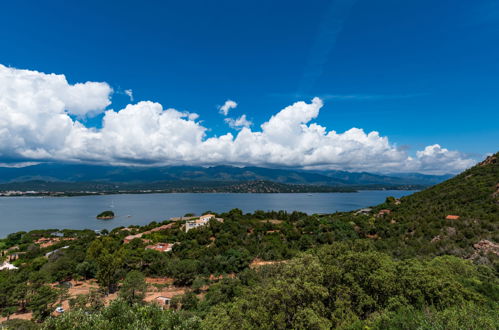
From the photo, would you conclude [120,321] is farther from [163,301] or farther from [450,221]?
[450,221]

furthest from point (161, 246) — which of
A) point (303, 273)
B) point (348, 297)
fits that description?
point (348, 297)

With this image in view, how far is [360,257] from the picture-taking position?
51.2 ft

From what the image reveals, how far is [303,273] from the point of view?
47.3 ft

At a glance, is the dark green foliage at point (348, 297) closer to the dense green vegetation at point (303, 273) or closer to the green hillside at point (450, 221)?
the dense green vegetation at point (303, 273)

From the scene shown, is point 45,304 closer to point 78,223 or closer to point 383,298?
point 383,298

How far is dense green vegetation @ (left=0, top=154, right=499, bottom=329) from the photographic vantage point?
11.3 metres

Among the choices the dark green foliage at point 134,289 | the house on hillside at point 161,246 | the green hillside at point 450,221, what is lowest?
the house on hillside at point 161,246

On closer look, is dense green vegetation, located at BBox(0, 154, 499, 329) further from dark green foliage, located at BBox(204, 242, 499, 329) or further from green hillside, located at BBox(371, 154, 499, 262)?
green hillside, located at BBox(371, 154, 499, 262)

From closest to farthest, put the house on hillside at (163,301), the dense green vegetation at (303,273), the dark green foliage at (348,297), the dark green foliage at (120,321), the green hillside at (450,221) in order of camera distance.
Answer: the dark green foliage at (120,321)
the dense green vegetation at (303,273)
the dark green foliage at (348,297)
the house on hillside at (163,301)
the green hillside at (450,221)

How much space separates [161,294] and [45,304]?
10.1 metres

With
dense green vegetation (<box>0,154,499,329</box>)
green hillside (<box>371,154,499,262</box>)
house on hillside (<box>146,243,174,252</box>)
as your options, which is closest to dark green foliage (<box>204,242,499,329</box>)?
dense green vegetation (<box>0,154,499,329</box>)

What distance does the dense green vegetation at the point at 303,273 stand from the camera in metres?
11.3

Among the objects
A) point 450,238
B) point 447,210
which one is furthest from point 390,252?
point 447,210

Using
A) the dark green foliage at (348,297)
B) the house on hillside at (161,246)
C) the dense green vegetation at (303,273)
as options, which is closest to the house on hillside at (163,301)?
the dense green vegetation at (303,273)
